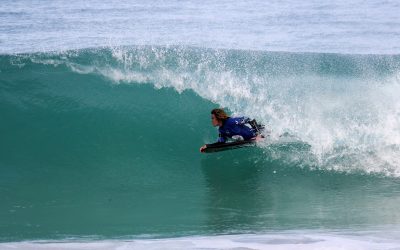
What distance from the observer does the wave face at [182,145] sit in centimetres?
844

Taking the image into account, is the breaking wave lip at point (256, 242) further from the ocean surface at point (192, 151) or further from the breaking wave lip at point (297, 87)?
the breaking wave lip at point (297, 87)

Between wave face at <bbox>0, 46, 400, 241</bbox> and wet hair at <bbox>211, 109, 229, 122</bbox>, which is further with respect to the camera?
wet hair at <bbox>211, 109, 229, 122</bbox>

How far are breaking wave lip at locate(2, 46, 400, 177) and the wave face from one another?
4cm

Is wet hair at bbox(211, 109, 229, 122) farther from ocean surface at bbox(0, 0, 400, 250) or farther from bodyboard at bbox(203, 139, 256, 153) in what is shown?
ocean surface at bbox(0, 0, 400, 250)

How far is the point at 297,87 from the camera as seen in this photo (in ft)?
45.4

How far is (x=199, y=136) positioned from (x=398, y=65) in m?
8.01

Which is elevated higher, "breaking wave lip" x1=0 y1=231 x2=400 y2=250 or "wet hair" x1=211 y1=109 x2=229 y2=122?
"wet hair" x1=211 y1=109 x2=229 y2=122

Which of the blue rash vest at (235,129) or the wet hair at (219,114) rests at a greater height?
the wet hair at (219,114)

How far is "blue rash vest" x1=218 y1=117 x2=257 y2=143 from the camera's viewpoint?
9320 mm

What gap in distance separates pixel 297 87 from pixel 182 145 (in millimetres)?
4023

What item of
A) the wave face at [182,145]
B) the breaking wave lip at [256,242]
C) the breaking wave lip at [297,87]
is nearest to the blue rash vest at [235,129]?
the wave face at [182,145]

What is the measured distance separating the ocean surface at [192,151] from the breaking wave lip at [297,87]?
0.04 m

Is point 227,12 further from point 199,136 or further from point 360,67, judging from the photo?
point 199,136

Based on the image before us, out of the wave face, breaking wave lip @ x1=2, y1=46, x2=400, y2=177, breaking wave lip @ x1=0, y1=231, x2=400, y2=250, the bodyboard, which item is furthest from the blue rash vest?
breaking wave lip @ x1=0, y1=231, x2=400, y2=250
